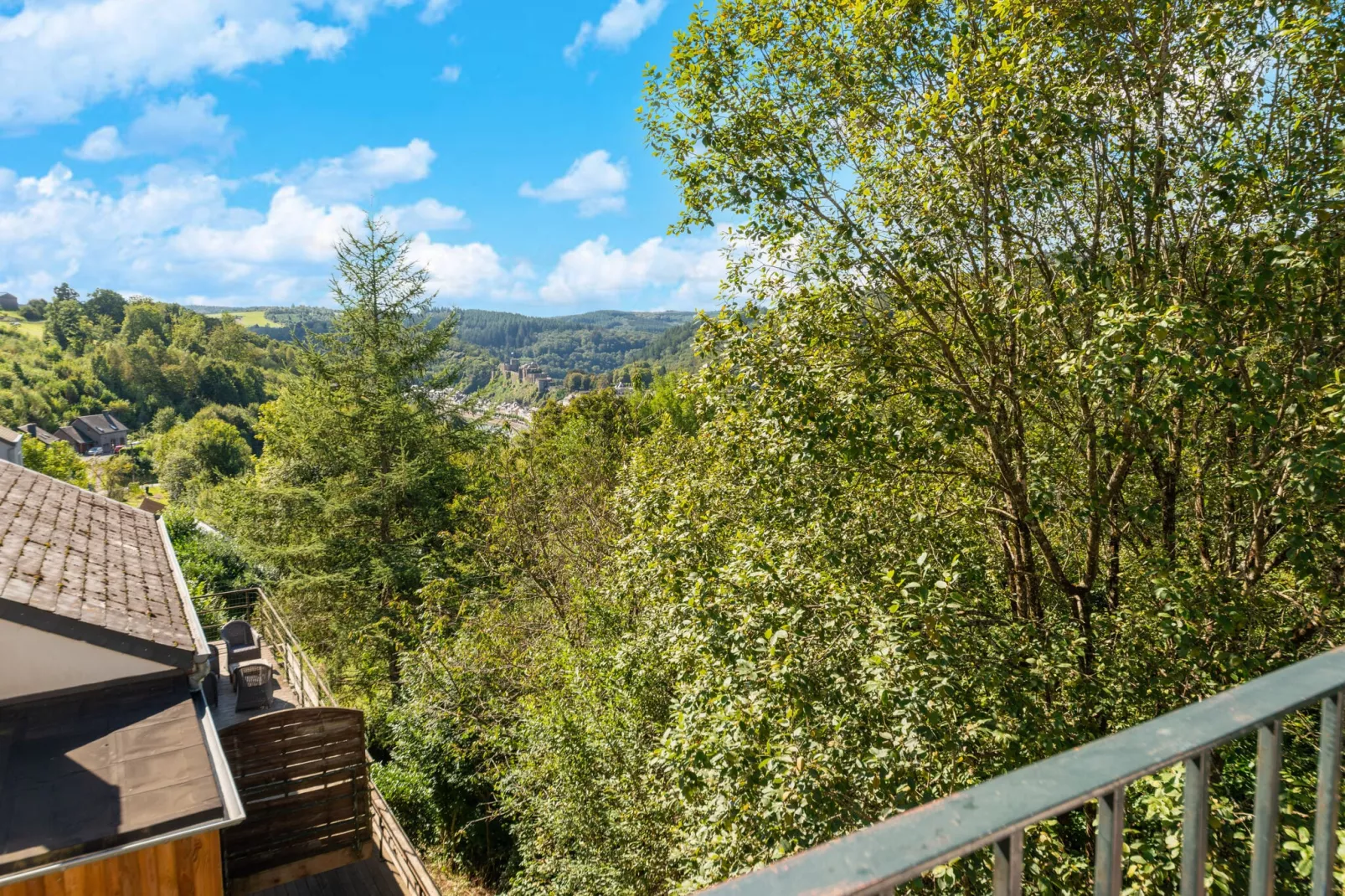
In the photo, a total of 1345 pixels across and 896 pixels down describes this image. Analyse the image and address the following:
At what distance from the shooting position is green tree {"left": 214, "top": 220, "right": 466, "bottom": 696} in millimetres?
19203

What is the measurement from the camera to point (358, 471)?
797 inches

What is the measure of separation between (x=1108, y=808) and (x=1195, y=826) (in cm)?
29

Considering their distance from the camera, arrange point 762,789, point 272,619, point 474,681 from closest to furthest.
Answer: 1. point 762,789
2. point 474,681
3. point 272,619

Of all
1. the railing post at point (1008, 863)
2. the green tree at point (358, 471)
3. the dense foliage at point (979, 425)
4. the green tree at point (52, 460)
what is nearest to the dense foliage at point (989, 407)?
the dense foliage at point (979, 425)

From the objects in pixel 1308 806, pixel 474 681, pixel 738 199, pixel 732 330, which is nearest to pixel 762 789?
pixel 1308 806

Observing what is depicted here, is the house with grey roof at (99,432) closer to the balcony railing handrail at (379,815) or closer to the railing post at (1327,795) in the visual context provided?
the balcony railing handrail at (379,815)

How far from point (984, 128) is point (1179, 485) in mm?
3949

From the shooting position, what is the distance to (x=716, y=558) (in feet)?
24.3

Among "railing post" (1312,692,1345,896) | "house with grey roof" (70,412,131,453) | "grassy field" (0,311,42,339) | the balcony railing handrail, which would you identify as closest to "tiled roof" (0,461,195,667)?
the balcony railing handrail

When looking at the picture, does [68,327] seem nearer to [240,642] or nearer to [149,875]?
[240,642]

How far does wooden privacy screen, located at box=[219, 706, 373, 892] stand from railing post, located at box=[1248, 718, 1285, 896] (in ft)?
33.0

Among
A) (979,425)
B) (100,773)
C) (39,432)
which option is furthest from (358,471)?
(39,432)

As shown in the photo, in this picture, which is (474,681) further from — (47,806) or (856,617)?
(856,617)

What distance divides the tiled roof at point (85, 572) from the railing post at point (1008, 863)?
26.1 ft
